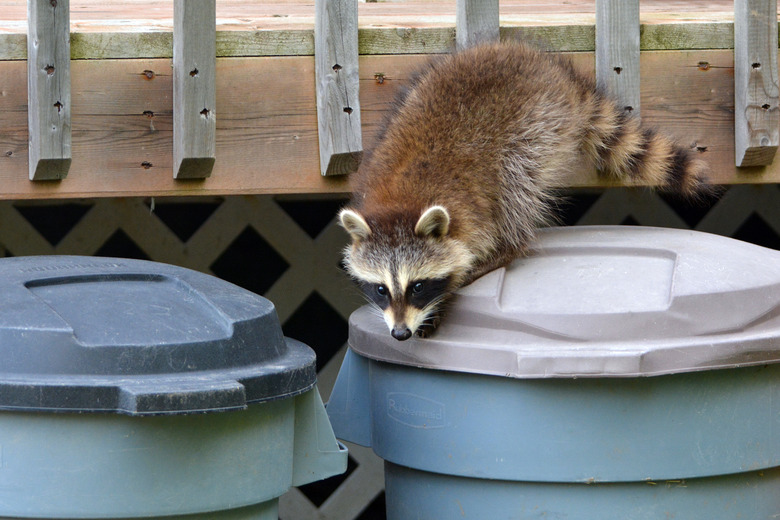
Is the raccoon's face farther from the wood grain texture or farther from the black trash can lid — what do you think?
the wood grain texture

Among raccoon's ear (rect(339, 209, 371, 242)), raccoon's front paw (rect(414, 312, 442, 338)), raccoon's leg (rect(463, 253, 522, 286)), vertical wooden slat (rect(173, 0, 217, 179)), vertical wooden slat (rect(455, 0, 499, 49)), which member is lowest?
raccoon's front paw (rect(414, 312, 442, 338))

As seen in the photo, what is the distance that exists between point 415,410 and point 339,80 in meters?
1.00

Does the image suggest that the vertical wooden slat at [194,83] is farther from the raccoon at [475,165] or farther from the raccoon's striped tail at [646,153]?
the raccoon's striped tail at [646,153]

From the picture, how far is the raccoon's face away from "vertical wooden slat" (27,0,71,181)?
76 centimetres

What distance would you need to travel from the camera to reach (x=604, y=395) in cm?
182

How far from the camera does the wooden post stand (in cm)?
256

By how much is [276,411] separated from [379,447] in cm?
44

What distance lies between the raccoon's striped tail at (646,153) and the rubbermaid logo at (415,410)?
1094 mm

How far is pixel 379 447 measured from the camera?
213 centimetres

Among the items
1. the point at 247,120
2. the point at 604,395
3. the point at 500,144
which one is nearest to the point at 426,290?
the point at 500,144

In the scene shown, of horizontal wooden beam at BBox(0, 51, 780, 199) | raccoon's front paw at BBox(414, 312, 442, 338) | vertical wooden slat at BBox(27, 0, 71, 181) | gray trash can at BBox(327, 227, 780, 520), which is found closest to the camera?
gray trash can at BBox(327, 227, 780, 520)

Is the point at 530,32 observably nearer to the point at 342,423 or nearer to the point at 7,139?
the point at 342,423

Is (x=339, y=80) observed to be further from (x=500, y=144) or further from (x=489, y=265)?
(x=489, y=265)

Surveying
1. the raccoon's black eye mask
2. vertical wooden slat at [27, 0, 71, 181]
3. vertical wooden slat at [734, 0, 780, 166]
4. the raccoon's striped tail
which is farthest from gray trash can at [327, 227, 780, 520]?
vertical wooden slat at [27, 0, 71, 181]
